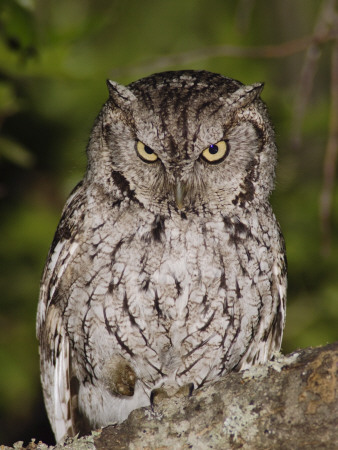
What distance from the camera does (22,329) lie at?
12.5 feet

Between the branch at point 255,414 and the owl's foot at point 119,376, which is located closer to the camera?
the branch at point 255,414

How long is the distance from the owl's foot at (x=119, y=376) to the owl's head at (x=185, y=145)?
692 millimetres

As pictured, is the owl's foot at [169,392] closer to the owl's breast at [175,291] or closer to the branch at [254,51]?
the owl's breast at [175,291]

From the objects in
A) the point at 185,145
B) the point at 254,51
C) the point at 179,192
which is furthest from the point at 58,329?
the point at 254,51

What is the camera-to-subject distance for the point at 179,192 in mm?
2375

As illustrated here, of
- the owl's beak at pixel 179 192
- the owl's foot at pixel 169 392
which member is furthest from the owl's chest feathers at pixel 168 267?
the owl's foot at pixel 169 392

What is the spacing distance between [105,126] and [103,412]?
4.35ft

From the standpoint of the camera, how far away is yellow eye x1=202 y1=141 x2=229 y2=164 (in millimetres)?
2432

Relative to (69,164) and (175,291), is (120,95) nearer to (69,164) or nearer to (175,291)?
(175,291)

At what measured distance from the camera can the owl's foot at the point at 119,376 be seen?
268 cm

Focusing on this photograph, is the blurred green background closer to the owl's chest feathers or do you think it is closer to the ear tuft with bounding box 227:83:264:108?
the ear tuft with bounding box 227:83:264:108

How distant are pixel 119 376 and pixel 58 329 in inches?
13.5

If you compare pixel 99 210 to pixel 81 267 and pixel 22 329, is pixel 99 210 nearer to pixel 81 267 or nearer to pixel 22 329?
pixel 81 267

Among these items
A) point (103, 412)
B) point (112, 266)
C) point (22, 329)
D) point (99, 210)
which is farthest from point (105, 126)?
point (22, 329)
